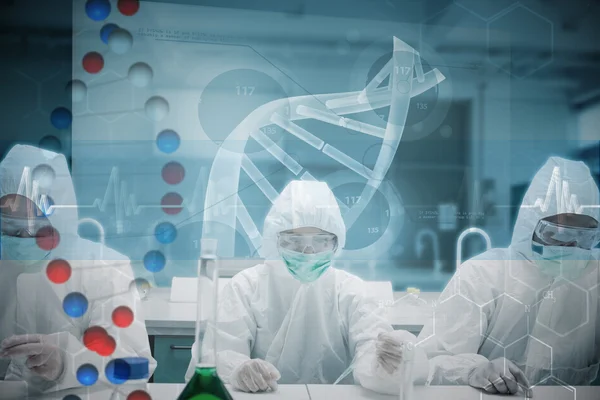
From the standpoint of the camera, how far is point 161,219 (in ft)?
3.07

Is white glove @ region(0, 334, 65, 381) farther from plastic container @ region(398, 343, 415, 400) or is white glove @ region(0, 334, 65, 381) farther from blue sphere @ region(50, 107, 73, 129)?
plastic container @ region(398, 343, 415, 400)

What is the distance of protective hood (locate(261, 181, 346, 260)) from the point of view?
1003 mm

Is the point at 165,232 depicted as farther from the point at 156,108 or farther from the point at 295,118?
the point at 295,118

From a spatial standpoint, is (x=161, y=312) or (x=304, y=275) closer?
(x=161, y=312)

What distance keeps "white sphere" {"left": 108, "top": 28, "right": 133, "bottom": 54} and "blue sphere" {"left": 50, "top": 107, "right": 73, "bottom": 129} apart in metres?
0.15

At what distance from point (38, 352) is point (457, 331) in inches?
35.5

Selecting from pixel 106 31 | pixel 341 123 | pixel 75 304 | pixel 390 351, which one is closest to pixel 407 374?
pixel 390 351

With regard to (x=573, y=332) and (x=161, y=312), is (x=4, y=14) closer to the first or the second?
(x=161, y=312)

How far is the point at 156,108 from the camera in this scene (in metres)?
0.92

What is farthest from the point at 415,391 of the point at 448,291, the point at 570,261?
the point at 570,261

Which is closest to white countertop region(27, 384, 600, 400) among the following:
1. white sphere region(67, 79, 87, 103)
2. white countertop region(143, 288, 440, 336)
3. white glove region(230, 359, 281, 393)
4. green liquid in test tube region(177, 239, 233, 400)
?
white glove region(230, 359, 281, 393)

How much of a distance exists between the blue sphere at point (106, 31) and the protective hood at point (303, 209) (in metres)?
0.47

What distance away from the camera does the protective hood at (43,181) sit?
2.87 feet

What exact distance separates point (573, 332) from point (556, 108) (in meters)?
0.54
